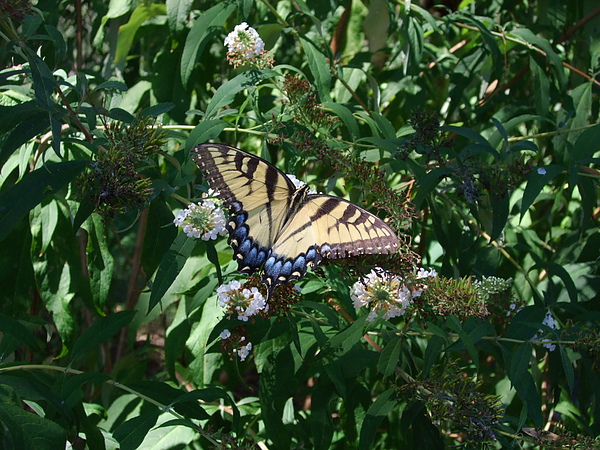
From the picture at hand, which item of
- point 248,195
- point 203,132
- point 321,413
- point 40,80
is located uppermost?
point 40,80

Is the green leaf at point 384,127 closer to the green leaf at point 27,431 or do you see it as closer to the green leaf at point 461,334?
the green leaf at point 461,334

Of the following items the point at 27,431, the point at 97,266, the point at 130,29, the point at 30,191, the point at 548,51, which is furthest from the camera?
the point at 130,29

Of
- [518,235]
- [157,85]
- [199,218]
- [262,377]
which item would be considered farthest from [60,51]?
[518,235]

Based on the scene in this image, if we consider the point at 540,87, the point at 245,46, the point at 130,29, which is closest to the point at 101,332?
the point at 245,46

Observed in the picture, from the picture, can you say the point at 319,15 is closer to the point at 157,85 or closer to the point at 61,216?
the point at 157,85

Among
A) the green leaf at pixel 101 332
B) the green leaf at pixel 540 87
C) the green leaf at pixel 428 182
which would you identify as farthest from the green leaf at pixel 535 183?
the green leaf at pixel 101 332

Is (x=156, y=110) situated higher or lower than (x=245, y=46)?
lower

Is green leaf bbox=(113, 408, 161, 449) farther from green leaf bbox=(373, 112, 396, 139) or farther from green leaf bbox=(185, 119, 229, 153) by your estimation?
green leaf bbox=(373, 112, 396, 139)

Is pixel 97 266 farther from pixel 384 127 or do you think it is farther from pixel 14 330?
pixel 384 127

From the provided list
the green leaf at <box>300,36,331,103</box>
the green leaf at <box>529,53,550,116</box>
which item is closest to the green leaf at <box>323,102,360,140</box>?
the green leaf at <box>300,36,331,103</box>
